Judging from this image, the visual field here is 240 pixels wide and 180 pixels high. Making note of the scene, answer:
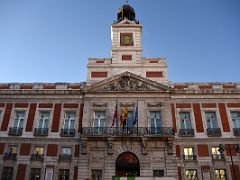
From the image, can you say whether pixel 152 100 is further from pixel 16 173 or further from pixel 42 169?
pixel 16 173

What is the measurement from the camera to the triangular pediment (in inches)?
1068

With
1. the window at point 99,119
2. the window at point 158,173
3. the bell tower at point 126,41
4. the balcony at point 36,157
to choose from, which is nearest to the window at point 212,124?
the window at point 158,173

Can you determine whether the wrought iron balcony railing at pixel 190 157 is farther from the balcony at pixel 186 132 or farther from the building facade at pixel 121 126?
the balcony at pixel 186 132

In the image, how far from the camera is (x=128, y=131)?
25172 millimetres

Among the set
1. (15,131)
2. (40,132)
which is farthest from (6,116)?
(40,132)

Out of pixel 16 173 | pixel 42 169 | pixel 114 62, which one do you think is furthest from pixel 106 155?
pixel 114 62

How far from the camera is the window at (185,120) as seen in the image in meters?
26.1

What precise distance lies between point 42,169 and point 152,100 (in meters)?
12.0

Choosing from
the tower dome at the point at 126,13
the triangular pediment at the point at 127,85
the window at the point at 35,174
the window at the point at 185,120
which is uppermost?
the tower dome at the point at 126,13

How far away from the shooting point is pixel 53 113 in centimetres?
→ 2700

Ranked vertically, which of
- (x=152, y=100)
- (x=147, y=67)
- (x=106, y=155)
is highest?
(x=147, y=67)

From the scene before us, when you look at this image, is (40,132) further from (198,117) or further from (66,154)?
(198,117)

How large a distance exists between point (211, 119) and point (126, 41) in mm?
12429

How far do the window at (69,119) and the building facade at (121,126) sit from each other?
0.10 m
